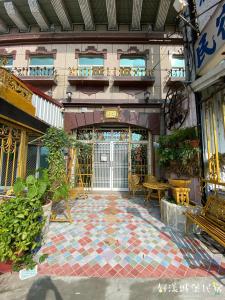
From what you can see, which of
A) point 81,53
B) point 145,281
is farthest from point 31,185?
point 81,53

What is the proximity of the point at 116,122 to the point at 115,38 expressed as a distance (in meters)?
4.00

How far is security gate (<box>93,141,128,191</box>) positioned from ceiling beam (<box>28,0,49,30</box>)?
6283mm

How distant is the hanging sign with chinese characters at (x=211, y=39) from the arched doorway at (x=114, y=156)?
392cm

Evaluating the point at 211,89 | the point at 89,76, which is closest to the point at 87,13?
the point at 89,76

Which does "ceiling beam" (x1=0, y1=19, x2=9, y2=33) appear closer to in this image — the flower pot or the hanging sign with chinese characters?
the hanging sign with chinese characters

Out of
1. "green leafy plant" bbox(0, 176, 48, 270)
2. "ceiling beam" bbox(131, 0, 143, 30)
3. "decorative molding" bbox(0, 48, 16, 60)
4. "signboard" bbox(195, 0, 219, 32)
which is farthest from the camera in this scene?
"decorative molding" bbox(0, 48, 16, 60)

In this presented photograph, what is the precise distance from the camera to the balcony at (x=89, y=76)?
285 inches

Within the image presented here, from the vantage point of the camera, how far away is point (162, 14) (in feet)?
24.0

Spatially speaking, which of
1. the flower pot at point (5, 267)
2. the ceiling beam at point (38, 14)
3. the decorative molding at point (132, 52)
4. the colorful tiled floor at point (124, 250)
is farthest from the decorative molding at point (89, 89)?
the flower pot at point (5, 267)

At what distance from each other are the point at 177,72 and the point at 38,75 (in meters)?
6.35

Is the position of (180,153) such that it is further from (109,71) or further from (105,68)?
(105,68)

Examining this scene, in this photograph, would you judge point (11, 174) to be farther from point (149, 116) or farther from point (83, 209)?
point (149, 116)

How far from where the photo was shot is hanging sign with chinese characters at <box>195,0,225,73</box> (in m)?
3.12

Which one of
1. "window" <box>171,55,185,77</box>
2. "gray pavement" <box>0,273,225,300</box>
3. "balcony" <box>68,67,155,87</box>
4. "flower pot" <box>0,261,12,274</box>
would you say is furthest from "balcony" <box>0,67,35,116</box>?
"window" <box>171,55,185,77</box>
